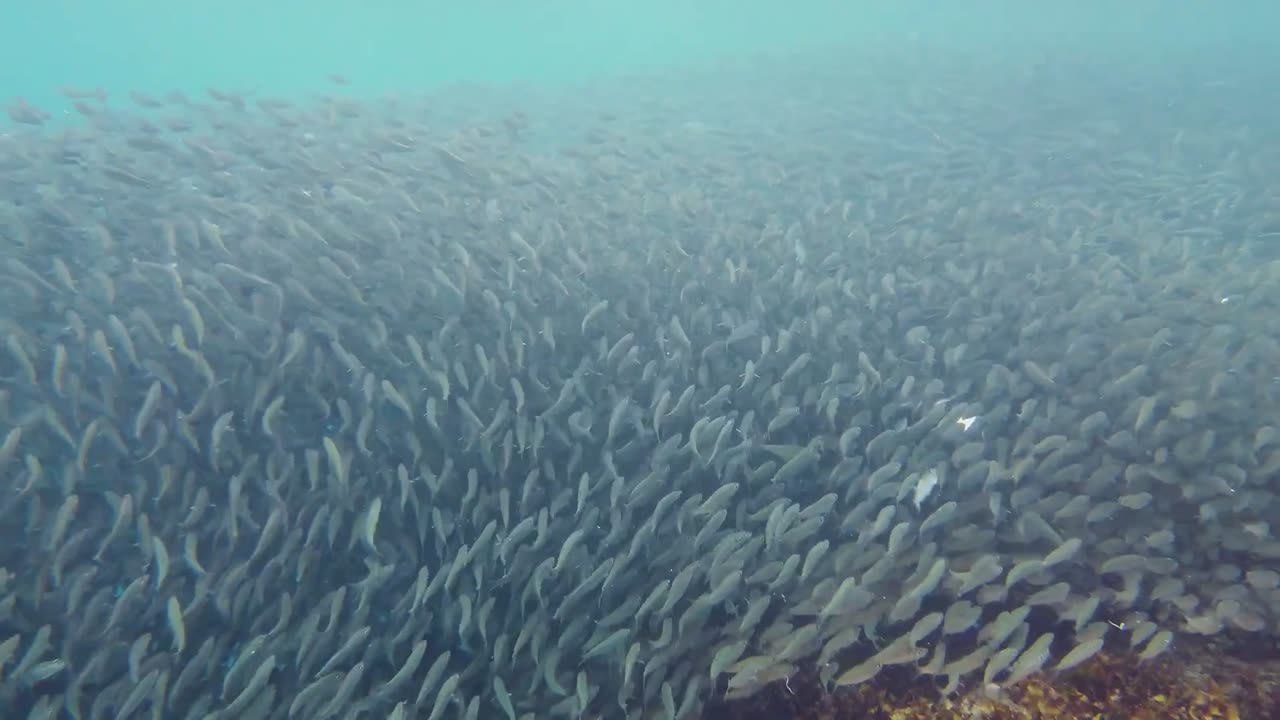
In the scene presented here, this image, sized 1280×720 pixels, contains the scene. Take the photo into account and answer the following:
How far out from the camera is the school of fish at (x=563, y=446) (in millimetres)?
4184

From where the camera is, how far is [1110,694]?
3635 mm

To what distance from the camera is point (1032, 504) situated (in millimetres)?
4762

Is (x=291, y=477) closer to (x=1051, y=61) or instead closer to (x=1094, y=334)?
(x=1094, y=334)

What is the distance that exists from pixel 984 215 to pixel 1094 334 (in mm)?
4273

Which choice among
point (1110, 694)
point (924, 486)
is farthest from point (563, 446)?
point (1110, 694)

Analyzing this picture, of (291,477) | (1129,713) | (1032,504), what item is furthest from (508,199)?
(1129,713)

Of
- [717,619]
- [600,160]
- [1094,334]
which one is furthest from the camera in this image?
[600,160]

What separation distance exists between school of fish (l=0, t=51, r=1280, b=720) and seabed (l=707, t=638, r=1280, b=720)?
12cm

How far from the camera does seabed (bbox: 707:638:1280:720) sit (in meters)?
3.52

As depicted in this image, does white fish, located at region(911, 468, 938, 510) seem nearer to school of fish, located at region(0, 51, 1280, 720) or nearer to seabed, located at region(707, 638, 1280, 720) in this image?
school of fish, located at region(0, 51, 1280, 720)

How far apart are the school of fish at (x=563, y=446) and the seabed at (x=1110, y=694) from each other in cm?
12

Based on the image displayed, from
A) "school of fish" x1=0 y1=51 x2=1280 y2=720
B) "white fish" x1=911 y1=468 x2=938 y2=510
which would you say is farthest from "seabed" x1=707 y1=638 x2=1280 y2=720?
"white fish" x1=911 y1=468 x2=938 y2=510

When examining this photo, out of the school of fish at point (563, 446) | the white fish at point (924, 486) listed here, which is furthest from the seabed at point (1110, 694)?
the white fish at point (924, 486)

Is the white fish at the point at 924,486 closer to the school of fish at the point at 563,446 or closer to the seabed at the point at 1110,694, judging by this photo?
the school of fish at the point at 563,446
